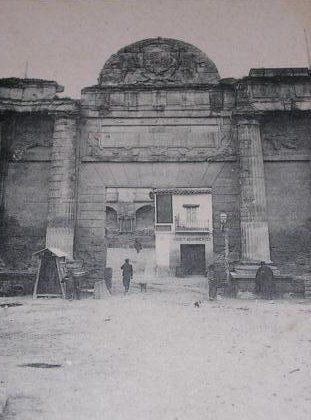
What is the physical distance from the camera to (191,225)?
928 inches

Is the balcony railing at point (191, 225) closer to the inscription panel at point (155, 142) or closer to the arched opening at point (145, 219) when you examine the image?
the arched opening at point (145, 219)

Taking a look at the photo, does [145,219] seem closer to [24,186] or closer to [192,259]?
[192,259]

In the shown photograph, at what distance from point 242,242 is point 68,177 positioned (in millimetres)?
5735

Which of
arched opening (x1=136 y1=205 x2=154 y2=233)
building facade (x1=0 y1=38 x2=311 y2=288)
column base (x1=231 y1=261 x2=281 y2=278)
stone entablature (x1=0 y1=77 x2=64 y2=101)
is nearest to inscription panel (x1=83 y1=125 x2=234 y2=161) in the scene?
building facade (x1=0 y1=38 x2=311 y2=288)

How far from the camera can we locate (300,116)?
11781 mm

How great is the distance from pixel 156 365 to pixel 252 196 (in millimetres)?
7678

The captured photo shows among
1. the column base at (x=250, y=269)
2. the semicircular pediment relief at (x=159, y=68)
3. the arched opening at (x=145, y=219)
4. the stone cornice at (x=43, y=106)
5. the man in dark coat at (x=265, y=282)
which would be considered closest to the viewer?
the man in dark coat at (x=265, y=282)

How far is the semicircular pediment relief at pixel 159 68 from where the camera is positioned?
11966 mm

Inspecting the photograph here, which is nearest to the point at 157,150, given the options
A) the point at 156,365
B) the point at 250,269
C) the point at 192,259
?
the point at 250,269

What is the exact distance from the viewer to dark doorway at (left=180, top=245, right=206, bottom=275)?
75.8 ft

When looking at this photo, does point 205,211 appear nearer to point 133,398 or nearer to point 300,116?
point 300,116

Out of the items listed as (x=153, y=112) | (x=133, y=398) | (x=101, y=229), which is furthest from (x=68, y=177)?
(x=133, y=398)

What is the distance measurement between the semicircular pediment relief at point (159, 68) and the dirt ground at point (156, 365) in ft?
25.4

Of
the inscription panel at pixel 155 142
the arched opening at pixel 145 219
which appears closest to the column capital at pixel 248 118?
the inscription panel at pixel 155 142
